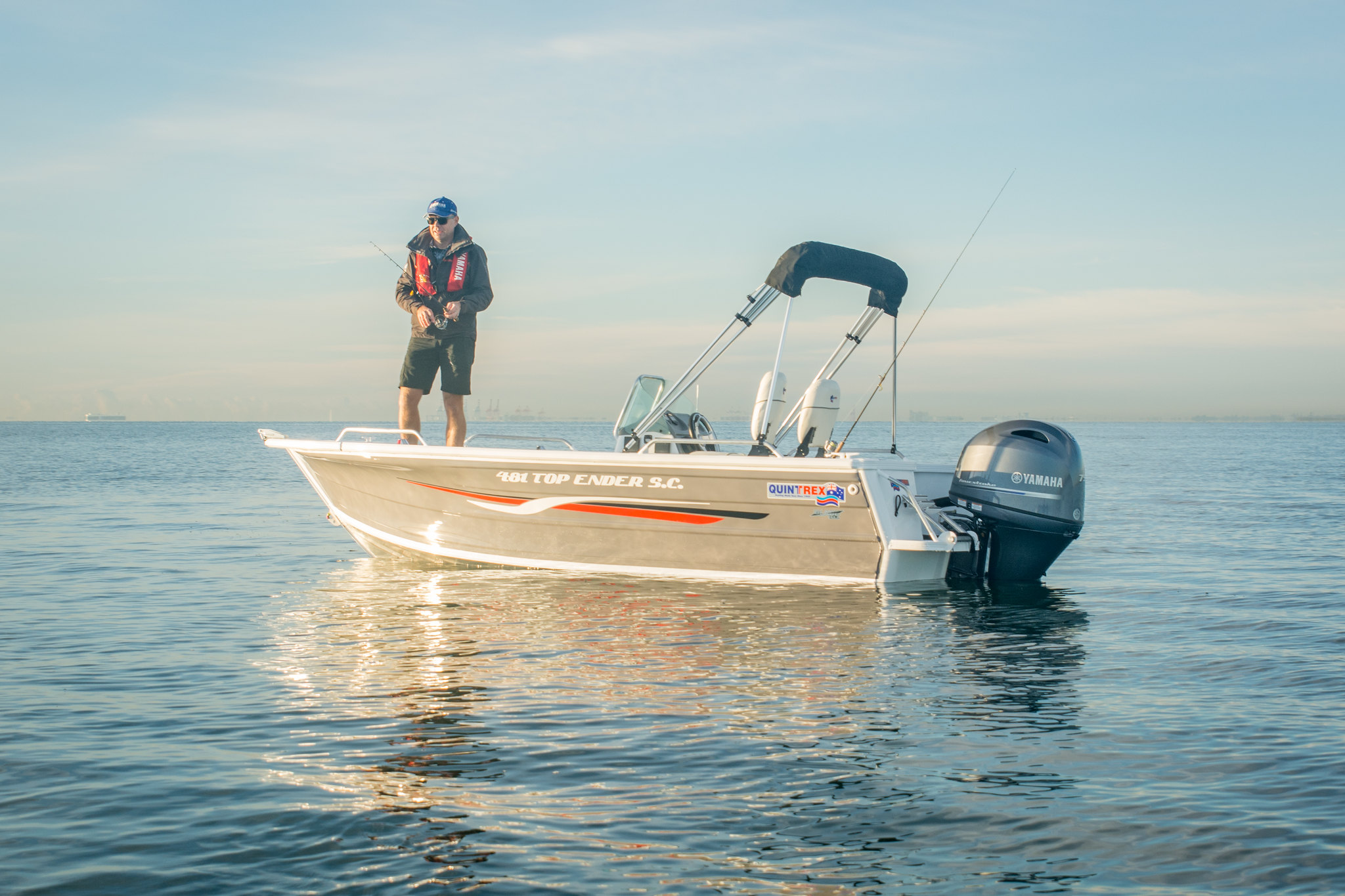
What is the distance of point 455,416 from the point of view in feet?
29.1

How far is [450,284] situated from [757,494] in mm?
3047

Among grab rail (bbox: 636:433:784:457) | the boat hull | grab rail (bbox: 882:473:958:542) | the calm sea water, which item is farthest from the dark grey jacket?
grab rail (bbox: 882:473:958:542)

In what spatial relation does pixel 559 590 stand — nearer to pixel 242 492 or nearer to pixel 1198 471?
pixel 242 492

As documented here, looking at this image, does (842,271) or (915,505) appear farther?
(842,271)

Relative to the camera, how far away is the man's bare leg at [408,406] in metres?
8.77

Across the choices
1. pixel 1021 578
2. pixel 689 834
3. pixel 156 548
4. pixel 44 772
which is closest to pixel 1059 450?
pixel 1021 578

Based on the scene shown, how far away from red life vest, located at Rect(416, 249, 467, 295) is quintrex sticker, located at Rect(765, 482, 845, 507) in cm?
302

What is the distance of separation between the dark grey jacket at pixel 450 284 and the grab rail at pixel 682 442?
5.58 feet

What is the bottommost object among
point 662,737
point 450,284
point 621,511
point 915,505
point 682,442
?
point 662,737

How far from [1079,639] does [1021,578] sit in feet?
3.44

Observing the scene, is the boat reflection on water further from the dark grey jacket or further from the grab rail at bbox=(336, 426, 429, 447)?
the dark grey jacket

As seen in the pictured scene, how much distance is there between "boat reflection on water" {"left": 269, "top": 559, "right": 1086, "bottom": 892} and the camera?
335 centimetres

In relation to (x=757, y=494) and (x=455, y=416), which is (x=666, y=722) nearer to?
(x=757, y=494)

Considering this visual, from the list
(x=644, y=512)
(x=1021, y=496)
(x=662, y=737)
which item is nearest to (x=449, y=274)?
(x=644, y=512)
